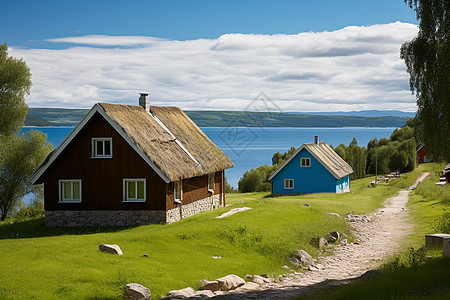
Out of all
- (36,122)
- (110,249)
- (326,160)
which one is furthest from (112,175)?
(36,122)

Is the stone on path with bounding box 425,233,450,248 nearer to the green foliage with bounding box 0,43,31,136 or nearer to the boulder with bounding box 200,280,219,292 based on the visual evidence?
the boulder with bounding box 200,280,219,292

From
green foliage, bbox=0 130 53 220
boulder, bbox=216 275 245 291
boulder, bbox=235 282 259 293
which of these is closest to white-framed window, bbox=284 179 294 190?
A: green foliage, bbox=0 130 53 220

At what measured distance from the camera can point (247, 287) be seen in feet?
52.6

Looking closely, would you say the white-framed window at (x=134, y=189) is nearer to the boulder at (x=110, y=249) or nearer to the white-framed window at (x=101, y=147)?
the white-framed window at (x=101, y=147)

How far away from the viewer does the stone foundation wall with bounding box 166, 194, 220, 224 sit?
91.4 feet

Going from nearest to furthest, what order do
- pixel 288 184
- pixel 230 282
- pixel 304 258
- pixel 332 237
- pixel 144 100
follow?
pixel 230 282 → pixel 304 258 → pixel 332 237 → pixel 144 100 → pixel 288 184

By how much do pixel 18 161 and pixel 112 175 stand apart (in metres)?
22.6

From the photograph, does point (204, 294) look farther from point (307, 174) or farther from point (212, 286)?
point (307, 174)

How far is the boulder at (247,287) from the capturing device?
51.3 ft

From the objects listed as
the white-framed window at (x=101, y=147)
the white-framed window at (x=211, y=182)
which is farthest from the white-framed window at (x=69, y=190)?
the white-framed window at (x=211, y=182)

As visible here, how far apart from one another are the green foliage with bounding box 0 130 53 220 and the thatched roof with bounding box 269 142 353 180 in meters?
24.0

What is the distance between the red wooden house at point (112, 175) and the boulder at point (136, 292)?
12.0 metres

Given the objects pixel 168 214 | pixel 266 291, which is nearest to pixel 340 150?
pixel 168 214

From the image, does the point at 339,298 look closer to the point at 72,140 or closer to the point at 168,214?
the point at 168,214
